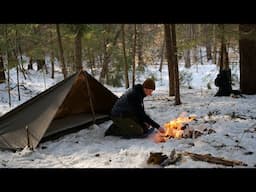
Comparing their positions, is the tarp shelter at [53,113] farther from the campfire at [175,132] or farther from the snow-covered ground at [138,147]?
the campfire at [175,132]

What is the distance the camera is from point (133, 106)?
4.83m

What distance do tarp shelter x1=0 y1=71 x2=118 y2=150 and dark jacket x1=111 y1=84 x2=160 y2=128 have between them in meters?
0.85

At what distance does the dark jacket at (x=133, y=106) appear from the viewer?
4746mm

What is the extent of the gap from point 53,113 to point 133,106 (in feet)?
4.01

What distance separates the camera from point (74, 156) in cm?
412

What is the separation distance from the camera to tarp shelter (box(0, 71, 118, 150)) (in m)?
4.68

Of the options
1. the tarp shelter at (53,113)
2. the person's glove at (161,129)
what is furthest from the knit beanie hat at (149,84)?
the tarp shelter at (53,113)

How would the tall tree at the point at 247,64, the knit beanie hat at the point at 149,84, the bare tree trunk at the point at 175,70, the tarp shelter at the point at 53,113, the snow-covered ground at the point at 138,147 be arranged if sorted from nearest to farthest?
the snow-covered ground at the point at 138,147 < the knit beanie hat at the point at 149,84 < the tarp shelter at the point at 53,113 < the bare tree trunk at the point at 175,70 < the tall tree at the point at 247,64

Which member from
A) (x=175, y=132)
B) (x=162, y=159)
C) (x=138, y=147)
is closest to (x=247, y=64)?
(x=175, y=132)

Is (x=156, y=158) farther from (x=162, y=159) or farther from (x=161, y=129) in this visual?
(x=161, y=129)

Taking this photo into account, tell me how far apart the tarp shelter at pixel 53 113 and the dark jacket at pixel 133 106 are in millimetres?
853

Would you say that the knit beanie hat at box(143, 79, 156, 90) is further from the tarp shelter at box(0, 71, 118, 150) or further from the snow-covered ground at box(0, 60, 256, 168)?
the tarp shelter at box(0, 71, 118, 150)
